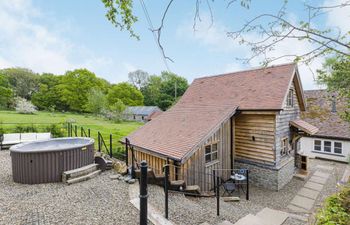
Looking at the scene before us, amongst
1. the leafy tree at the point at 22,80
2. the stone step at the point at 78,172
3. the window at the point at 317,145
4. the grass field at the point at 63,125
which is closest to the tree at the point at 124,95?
the grass field at the point at 63,125

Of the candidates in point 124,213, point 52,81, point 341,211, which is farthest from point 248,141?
point 52,81

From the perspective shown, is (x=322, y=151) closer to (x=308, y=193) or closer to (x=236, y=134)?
(x=308, y=193)

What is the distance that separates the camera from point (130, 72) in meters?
67.6

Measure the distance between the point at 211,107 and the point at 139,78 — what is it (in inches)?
2341

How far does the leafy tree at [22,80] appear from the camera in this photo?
51.8 metres

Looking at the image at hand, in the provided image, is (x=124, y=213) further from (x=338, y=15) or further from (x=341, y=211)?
(x=338, y=15)

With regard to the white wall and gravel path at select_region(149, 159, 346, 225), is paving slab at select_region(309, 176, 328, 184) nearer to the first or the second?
gravel path at select_region(149, 159, 346, 225)

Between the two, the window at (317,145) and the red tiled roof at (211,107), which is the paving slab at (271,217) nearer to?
the red tiled roof at (211,107)

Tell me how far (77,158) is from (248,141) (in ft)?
27.2

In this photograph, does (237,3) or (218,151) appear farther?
(218,151)

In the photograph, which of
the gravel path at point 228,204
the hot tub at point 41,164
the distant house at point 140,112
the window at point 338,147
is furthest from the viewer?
the distant house at point 140,112

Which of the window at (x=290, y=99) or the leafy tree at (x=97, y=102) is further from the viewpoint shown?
the leafy tree at (x=97, y=102)

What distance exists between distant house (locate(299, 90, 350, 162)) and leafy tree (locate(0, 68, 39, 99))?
63942 millimetres

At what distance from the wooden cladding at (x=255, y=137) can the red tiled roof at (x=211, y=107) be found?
70 cm
